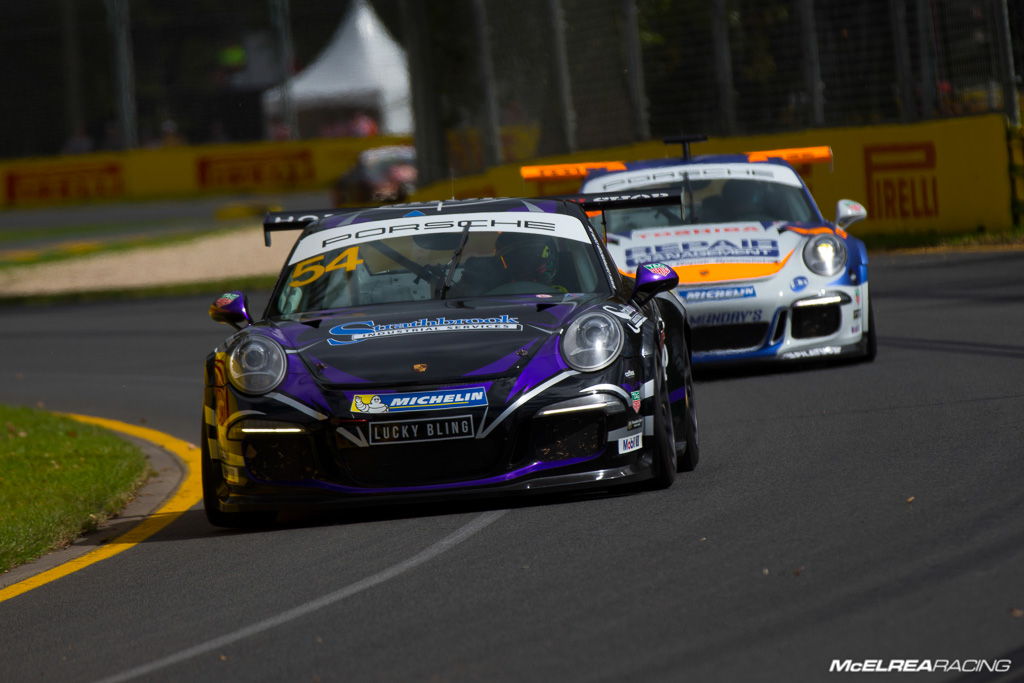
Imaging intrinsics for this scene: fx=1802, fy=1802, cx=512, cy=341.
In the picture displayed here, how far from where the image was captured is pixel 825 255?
36.6 ft

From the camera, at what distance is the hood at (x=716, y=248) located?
11.0 meters

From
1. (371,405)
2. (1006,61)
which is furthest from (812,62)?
(371,405)

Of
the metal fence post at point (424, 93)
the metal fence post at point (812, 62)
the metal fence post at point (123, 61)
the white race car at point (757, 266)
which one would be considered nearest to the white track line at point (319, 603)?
the white race car at point (757, 266)

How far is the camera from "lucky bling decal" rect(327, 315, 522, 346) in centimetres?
711

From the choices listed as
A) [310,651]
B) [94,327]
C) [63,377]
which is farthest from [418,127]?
[310,651]

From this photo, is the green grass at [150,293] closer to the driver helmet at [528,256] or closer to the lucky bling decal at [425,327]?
the driver helmet at [528,256]

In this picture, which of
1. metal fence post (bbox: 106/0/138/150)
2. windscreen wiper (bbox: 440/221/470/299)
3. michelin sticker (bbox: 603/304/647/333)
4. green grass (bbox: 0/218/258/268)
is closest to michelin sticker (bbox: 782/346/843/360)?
windscreen wiper (bbox: 440/221/470/299)

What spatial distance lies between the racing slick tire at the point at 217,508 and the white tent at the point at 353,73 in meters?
39.4

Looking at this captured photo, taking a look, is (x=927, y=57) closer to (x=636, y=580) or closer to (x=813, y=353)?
(x=813, y=353)

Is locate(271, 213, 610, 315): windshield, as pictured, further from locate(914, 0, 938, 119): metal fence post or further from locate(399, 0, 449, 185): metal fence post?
locate(399, 0, 449, 185): metal fence post

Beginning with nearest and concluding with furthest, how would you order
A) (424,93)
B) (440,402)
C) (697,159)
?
1. (440,402)
2. (697,159)
3. (424,93)

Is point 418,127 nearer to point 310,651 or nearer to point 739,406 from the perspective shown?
point 739,406

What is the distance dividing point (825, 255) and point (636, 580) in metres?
5.96

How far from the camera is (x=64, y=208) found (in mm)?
46688
